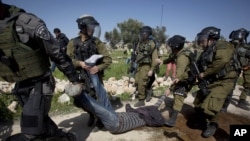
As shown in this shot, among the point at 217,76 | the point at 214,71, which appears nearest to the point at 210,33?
the point at 214,71

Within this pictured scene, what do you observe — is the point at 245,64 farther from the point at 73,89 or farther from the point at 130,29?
the point at 130,29

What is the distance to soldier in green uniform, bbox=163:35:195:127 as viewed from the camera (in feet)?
13.1

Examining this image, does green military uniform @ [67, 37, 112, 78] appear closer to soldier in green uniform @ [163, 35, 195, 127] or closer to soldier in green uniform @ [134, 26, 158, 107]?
soldier in green uniform @ [163, 35, 195, 127]

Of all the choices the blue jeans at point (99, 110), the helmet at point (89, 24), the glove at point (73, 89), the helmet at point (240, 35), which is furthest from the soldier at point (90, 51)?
the helmet at point (240, 35)

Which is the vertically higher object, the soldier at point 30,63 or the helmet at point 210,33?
the helmet at point 210,33

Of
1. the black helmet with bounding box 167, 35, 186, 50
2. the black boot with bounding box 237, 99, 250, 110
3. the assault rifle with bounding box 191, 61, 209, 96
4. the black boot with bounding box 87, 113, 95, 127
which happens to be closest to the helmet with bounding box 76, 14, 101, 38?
the black boot with bounding box 87, 113, 95, 127

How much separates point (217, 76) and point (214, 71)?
0.23 meters

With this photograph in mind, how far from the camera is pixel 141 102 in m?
5.52

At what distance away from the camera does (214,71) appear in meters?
3.58

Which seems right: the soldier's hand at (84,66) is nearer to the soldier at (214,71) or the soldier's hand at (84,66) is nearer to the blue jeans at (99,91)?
the blue jeans at (99,91)

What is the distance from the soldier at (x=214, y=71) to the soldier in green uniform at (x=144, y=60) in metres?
1.71

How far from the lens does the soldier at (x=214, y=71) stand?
3.46 meters

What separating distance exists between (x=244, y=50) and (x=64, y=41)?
20.1 feet

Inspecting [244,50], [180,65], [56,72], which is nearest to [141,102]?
[180,65]
